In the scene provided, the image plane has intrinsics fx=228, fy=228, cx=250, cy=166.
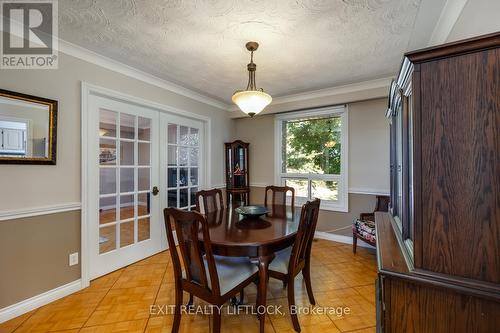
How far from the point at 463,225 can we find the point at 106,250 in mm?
3010

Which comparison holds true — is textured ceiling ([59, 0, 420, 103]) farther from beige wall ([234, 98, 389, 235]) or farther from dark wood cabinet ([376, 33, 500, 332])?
dark wood cabinet ([376, 33, 500, 332])

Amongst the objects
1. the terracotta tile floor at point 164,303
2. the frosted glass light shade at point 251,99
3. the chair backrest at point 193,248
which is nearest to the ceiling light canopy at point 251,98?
the frosted glass light shade at point 251,99

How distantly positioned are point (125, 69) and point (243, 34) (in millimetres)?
1496

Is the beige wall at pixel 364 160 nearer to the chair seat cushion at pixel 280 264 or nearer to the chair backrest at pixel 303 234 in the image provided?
the chair backrest at pixel 303 234

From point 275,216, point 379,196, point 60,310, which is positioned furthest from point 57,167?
point 379,196

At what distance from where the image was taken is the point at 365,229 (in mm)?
2836

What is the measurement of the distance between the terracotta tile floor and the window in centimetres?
124

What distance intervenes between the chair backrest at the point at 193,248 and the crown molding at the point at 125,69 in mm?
1872

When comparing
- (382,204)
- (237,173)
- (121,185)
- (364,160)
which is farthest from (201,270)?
(364,160)

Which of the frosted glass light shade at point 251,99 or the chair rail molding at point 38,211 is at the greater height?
the frosted glass light shade at point 251,99

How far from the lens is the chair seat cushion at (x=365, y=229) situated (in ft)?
9.01

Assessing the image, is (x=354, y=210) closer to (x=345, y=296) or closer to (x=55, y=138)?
(x=345, y=296)

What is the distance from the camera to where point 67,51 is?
2.10m

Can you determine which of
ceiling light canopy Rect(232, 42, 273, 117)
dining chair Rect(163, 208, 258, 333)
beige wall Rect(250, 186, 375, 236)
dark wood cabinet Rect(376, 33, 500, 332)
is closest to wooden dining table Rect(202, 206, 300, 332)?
dining chair Rect(163, 208, 258, 333)
